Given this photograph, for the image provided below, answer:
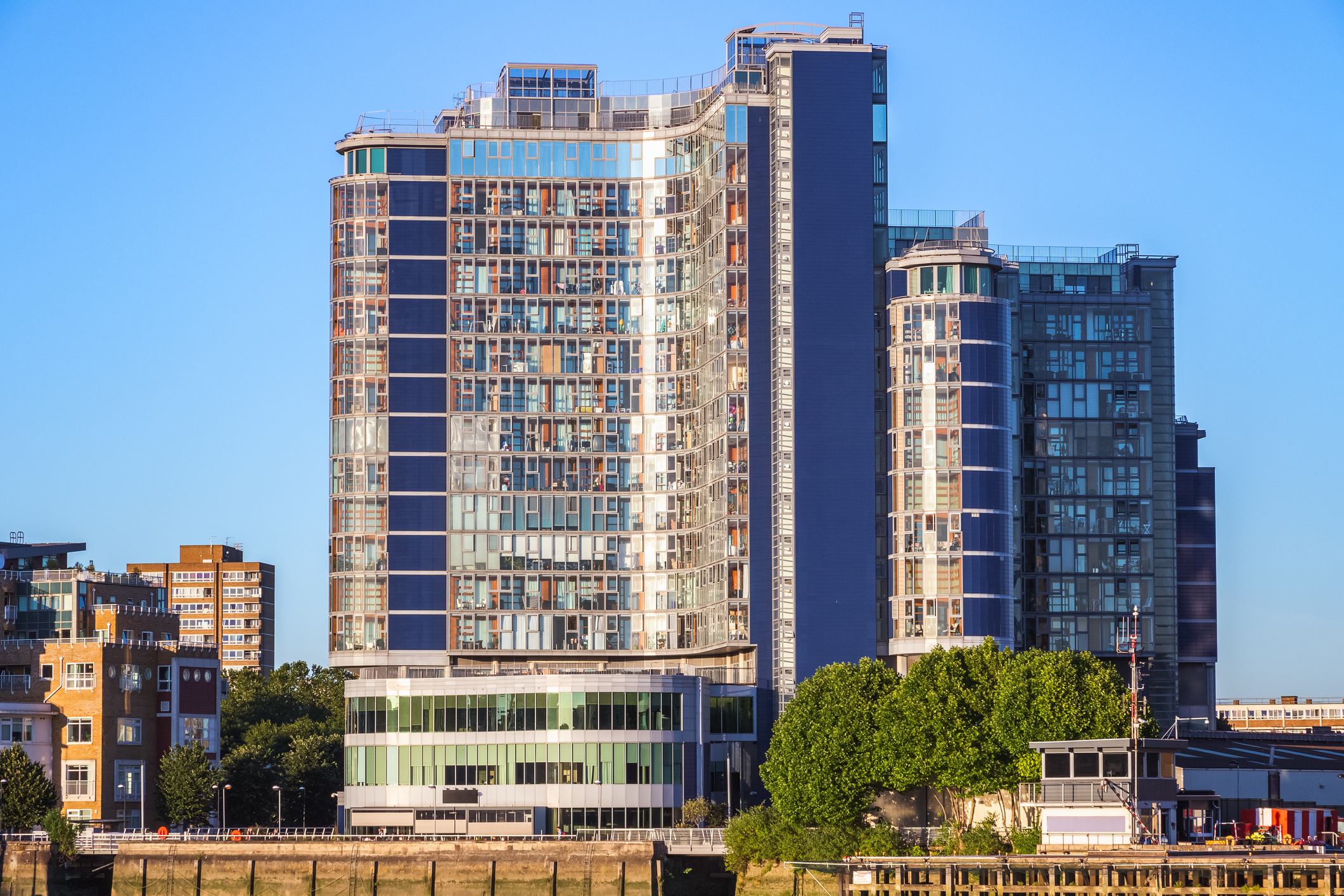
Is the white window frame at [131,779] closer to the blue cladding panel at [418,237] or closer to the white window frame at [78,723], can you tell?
the white window frame at [78,723]

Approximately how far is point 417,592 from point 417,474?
38.6 ft

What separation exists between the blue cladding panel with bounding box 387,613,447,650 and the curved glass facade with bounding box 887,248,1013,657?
147 ft

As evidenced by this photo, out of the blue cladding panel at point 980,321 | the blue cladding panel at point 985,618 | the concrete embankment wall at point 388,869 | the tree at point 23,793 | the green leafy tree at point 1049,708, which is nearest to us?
the green leafy tree at point 1049,708

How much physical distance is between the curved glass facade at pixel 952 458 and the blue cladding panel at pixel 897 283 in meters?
1.25

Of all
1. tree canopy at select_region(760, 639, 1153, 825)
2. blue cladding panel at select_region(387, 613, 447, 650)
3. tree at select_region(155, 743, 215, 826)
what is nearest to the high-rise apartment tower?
blue cladding panel at select_region(387, 613, 447, 650)

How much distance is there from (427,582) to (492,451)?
14.6m

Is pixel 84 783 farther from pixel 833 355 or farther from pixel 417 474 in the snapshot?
pixel 833 355

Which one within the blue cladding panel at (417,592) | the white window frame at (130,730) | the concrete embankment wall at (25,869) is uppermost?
the blue cladding panel at (417,592)

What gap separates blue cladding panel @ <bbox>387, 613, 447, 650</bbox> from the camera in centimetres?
19038

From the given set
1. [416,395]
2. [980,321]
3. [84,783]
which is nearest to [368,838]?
[84,783]

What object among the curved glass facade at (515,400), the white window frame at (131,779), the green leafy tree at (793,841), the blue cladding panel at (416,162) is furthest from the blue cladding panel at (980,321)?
the white window frame at (131,779)

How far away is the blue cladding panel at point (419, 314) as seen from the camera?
633 ft

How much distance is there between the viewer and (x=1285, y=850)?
380 ft

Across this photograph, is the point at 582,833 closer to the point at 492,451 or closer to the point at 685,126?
the point at 492,451
